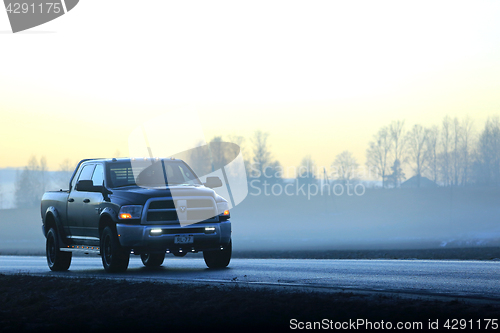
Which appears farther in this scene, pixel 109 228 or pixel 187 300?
pixel 109 228

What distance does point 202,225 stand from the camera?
1352 centimetres

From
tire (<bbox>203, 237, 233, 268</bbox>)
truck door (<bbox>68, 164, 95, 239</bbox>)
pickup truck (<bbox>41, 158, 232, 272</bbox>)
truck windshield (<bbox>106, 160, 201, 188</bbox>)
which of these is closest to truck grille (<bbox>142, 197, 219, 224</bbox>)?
pickup truck (<bbox>41, 158, 232, 272</bbox>)

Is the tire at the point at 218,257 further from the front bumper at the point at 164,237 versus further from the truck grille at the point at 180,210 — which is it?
the truck grille at the point at 180,210

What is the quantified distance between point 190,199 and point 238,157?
99358 millimetres

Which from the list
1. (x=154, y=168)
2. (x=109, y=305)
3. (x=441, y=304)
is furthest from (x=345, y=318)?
(x=154, y=168)

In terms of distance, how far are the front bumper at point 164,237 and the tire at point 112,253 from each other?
0.64 feet

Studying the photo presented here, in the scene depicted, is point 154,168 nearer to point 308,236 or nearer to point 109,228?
point 109,228

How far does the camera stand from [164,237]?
13.1 m

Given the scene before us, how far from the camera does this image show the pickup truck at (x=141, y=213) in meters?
13.1

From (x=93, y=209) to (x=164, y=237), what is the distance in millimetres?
1987

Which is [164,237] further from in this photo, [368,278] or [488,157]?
[488,157]

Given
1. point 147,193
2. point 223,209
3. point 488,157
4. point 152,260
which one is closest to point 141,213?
point 147,193

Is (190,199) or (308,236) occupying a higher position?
(190,199)

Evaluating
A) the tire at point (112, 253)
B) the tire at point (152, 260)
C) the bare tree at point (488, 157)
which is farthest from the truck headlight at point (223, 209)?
the bare tree at point (488, 157)
